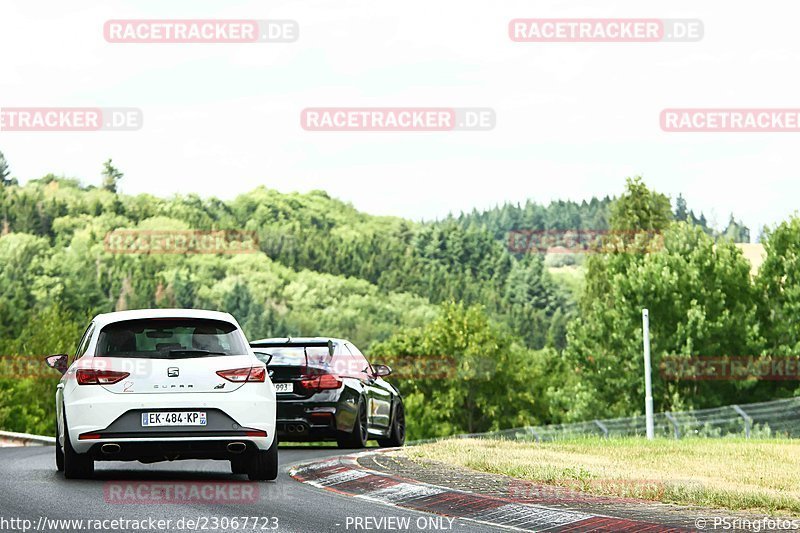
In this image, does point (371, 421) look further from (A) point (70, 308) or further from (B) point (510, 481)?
(A) point (70, 308)

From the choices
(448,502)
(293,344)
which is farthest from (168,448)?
(293,344)

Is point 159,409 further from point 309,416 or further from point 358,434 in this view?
point 358,434

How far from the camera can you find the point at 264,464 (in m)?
12.9

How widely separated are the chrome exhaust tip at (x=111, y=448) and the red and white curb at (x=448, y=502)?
2038 mm

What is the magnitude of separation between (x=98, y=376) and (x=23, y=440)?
49.1ft

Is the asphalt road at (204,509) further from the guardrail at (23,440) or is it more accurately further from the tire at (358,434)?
the guardrail at (23,440)

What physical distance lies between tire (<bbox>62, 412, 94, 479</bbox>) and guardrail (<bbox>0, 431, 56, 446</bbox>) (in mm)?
12436

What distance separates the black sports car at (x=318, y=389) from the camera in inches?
717

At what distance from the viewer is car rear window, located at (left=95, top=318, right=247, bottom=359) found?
492 inches

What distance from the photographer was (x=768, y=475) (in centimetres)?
1402

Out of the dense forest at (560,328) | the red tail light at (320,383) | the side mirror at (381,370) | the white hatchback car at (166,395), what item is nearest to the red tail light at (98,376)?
the white hatchback car at (166,395)

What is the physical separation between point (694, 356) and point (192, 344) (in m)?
51.3

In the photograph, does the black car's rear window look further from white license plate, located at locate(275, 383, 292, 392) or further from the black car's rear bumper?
the black car's rear bumper

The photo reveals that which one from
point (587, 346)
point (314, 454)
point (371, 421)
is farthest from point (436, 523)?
point (587, 346)
